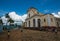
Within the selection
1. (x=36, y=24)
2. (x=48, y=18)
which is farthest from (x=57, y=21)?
(x=36, y=24)

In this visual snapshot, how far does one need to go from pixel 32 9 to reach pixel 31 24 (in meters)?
9.21

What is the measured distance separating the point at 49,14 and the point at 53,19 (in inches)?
149

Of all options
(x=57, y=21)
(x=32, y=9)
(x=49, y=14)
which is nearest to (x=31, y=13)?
(x=32, y=9)

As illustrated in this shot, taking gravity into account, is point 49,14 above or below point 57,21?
above

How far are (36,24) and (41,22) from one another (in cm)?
269

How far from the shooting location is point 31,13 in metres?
56.2

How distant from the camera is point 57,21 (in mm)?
54219

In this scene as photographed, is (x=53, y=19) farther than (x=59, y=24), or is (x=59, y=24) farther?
(x=59, y=24)

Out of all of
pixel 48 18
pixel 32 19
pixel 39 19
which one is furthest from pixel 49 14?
pixel 32 19

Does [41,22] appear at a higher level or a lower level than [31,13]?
lower

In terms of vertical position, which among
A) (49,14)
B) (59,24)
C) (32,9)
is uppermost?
(32,9)

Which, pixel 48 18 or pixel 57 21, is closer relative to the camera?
pixel 48 18

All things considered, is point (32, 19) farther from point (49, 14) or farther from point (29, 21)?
point (49, 14)

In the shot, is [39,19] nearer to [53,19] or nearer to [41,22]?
[41,22]
